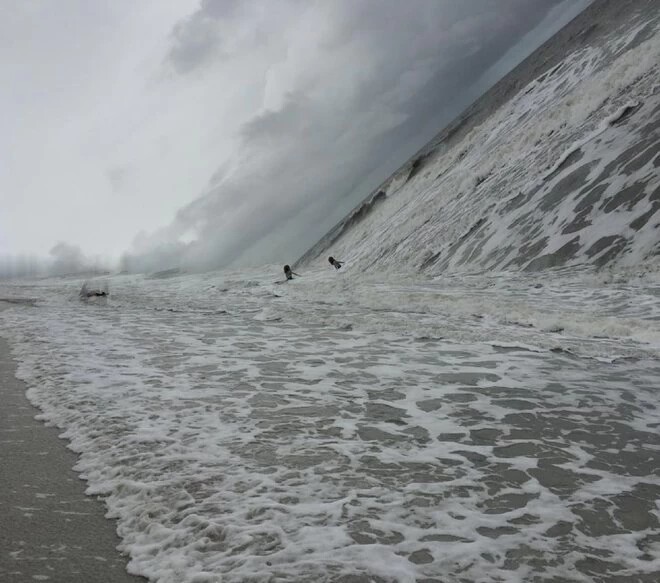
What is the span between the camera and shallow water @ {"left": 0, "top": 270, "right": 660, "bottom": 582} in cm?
285

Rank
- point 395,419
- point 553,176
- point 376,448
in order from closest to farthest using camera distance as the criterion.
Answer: point 376,448 → point 395,419 → point 553,176

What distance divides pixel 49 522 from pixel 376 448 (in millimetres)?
2585

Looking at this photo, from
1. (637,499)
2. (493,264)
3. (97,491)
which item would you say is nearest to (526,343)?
(637,499)

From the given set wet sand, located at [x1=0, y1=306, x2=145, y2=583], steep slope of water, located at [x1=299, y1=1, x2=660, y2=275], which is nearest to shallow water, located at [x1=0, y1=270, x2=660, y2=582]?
wet sand, located at [x1=0, y1=306, x2=145, y2=583]

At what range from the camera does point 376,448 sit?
453 centimetres

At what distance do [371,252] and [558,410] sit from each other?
27.4 m

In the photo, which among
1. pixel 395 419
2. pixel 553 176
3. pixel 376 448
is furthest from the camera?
pixel 553 176

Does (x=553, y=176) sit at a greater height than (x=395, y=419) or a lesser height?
greater

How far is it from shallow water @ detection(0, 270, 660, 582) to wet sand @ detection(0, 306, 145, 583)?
0.13 metres

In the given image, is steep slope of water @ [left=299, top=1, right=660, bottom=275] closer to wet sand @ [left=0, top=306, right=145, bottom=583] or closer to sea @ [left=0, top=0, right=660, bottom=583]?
sea @ [left=0, top=0, right=660, bottom=583]

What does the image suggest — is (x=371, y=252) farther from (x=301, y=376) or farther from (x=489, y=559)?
(x=489, y=559)

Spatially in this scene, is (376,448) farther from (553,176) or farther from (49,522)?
(553,176)

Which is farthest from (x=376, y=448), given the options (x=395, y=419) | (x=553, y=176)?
(x=553, y=176)

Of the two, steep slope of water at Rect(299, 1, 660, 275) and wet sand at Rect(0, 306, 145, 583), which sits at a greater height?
steep slope of water at Rect(299, 1, 660, 275)
